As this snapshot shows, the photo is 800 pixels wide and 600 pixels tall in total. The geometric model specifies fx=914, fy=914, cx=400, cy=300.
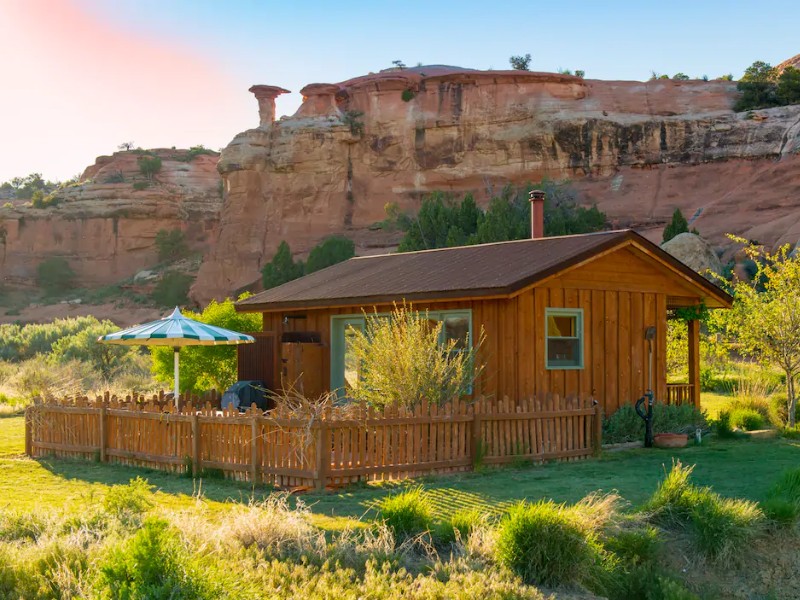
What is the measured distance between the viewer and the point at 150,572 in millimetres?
6289

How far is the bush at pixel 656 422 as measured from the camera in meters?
15.5

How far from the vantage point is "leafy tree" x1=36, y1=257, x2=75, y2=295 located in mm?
73062

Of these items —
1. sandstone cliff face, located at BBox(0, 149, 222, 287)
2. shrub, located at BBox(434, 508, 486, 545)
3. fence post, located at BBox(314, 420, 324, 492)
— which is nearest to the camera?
shrub, located at BBox(434, 508, 486, 545)

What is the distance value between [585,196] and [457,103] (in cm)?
1122

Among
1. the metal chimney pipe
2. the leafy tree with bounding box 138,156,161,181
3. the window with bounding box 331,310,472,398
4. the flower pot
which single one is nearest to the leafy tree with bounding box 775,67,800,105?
the metal chimney pipe

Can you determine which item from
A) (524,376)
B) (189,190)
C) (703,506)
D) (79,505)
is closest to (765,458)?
(524,376)

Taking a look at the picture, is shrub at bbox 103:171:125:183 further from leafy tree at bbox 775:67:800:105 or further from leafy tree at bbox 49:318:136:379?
leafy tree at bbox 775:67:800:105

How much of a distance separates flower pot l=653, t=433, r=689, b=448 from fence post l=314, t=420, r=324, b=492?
21.7ft

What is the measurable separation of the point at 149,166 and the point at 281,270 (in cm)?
3067

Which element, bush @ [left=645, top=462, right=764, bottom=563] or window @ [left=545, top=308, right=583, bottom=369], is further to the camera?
window @ [left=545, top=308, right=583, bottom=369]

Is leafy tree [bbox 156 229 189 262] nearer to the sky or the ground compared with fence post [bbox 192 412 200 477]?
nearer to the sky

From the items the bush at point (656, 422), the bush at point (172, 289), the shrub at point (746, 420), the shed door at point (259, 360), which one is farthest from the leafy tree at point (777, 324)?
the bush at point (172, 289)

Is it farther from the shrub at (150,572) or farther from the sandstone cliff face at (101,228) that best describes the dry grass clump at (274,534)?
the sandstone cliff face at (101,228)

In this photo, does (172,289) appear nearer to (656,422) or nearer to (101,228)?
(101,228)
